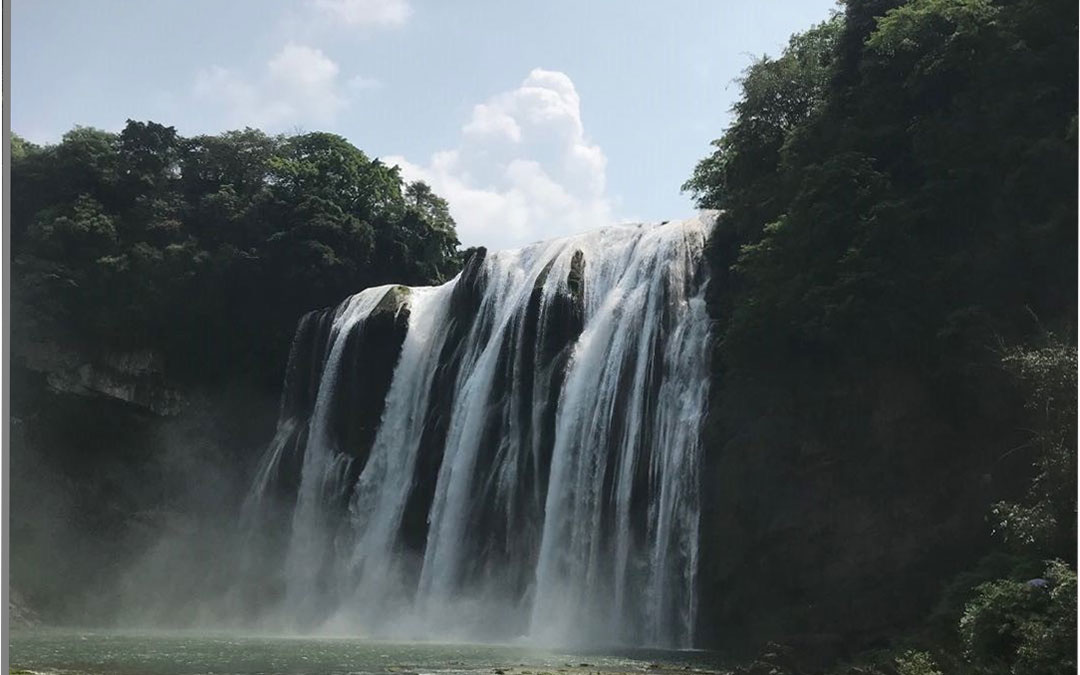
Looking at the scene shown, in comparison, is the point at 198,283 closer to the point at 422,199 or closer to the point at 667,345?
the point at 422,199

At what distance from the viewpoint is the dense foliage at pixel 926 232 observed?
52.4 feet

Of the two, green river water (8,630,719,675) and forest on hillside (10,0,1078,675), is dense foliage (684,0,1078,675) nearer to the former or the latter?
forest on hillside (10,0,1078,675)

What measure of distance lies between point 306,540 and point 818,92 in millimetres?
12076

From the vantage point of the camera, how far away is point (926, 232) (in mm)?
17438

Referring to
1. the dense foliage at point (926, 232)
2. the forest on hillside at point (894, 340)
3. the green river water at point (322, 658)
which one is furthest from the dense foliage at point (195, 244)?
the dense foliage at point (926, 232)

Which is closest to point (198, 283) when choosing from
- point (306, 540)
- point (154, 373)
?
point (154, 373)

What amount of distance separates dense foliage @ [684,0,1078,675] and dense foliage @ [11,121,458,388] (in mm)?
13407

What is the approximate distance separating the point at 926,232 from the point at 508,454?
281 inches

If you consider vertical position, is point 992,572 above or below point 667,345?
below

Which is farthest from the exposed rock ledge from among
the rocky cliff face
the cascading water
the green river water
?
the rocky cliff face

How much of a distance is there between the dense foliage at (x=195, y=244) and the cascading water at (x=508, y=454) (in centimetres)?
356

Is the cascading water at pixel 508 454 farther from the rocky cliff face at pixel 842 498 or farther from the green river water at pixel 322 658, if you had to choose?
the green river water at pixel 322 658

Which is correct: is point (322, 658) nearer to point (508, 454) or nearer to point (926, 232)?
Answer: point (508, 454)

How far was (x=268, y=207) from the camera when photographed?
31.8 metres
